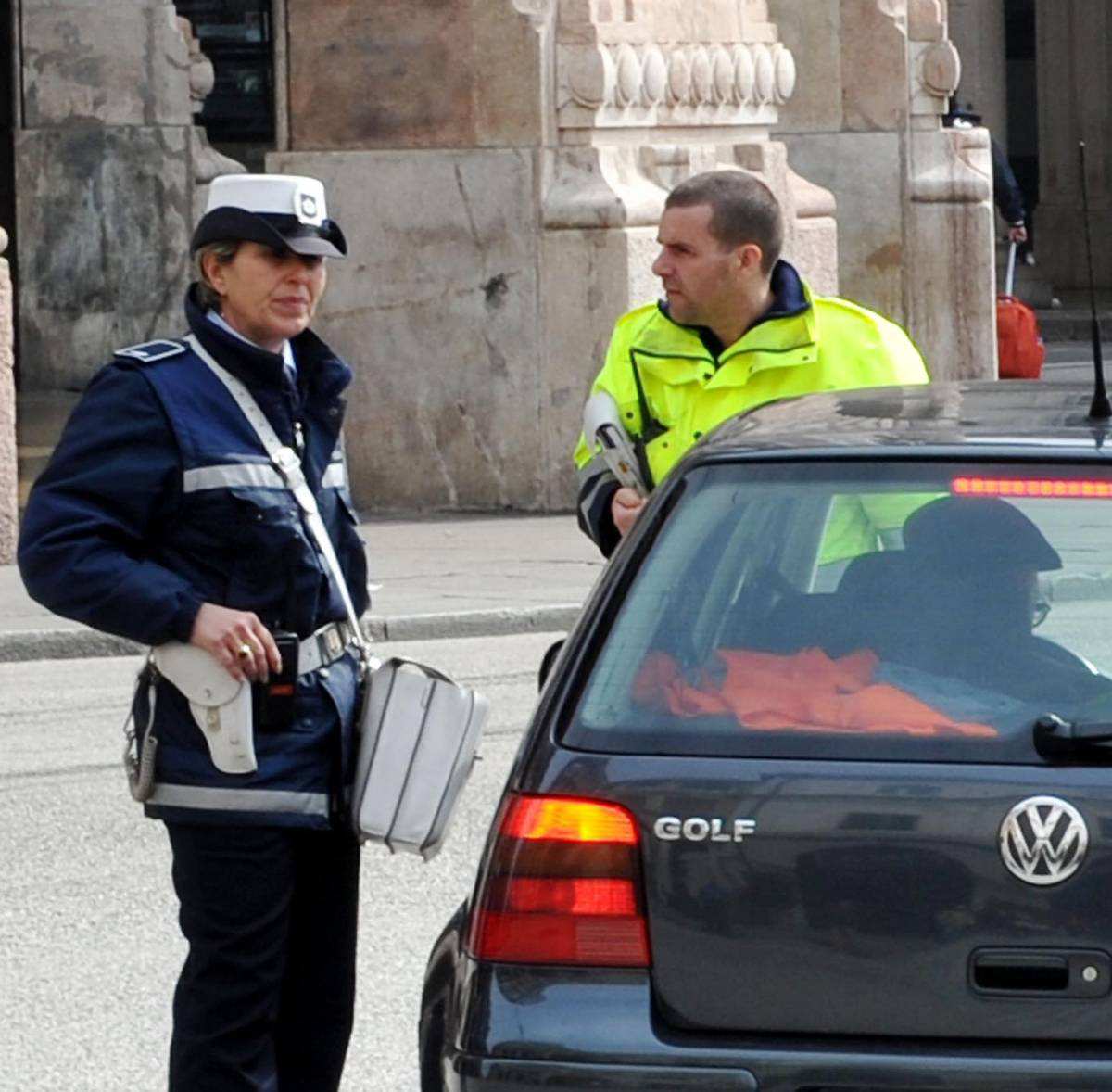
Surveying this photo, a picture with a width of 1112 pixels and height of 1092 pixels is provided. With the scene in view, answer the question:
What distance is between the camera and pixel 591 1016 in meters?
A: 3.91

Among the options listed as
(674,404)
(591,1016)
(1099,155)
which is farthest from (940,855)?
(1099,155)

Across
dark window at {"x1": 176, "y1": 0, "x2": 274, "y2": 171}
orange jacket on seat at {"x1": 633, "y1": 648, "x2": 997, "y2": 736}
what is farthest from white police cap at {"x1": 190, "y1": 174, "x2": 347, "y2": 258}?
dark window at {"x1": 176, "y1": 0, "x2": 274, "y2": 171}

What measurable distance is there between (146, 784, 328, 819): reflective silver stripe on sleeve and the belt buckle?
0.23 m

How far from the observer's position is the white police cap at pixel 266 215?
478cm

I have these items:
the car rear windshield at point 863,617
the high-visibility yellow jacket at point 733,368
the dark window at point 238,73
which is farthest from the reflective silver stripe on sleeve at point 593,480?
the dark window at point 238,73

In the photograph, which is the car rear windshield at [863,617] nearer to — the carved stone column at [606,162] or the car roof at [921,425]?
the car roof at [921,425]

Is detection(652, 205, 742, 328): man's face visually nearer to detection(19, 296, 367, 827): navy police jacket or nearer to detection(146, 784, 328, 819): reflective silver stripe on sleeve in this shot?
detection(19, 296, 367, 827): navy police jacket

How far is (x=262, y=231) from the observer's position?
4770 millimetres

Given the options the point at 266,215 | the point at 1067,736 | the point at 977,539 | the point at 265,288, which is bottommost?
the point at 1067,736

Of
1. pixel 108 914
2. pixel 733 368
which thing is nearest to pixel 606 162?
pixel 108 914

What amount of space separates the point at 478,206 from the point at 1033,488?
39.1 ft

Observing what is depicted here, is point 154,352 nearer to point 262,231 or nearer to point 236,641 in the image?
point 262,231

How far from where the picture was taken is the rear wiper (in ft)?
12.7

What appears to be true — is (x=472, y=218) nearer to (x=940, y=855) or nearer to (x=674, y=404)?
(x=674, y=404)
